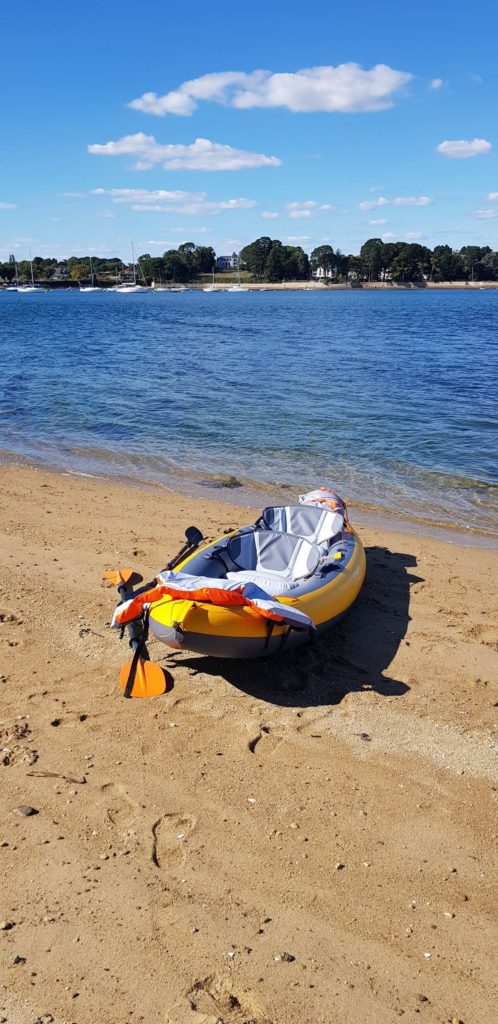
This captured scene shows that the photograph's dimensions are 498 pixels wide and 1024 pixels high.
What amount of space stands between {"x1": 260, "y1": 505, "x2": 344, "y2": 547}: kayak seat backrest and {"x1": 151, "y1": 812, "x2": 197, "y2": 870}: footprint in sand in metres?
4.55

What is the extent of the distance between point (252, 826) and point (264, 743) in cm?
92

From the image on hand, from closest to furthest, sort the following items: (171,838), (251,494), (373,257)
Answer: (171,838) → (251,494) → (373,257)

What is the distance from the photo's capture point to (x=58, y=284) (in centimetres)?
19612

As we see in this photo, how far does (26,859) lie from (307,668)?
3.12 metres

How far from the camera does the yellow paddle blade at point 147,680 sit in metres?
6.10

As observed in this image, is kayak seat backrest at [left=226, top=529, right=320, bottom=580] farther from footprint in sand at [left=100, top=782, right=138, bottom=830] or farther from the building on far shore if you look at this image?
the building on far shore

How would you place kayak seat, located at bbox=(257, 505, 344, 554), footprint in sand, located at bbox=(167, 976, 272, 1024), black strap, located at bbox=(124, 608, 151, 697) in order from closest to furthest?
footprint in sand, located at bbox=(167, 976, 272, 1024), black strap, located at bbox=(124, 608, 151, 697), kayak seat, located at bbox=(257, 505, 344, 554)

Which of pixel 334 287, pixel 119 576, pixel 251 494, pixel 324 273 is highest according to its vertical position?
pixel 324 273

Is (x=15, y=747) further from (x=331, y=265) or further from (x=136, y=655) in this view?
(x=331, y=265)

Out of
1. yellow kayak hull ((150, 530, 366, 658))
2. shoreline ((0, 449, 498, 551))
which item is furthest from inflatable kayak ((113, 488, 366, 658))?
shoreline ((0, 449, 498, 551))

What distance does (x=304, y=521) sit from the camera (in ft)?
29.7

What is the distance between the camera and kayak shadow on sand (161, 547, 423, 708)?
6.38m

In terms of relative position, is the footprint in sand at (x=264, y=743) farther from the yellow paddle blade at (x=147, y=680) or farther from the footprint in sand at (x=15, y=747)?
the footprint in sand at (x=15, y=747)

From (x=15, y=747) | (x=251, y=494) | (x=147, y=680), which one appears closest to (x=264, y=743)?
(x=147, y=680)
